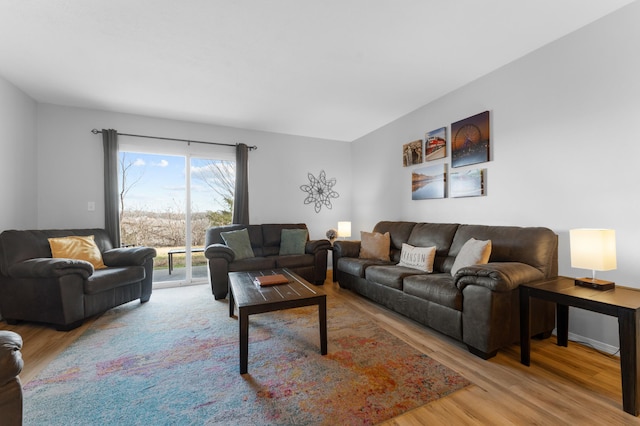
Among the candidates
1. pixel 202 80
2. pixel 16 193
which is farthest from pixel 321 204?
pixel 16 193

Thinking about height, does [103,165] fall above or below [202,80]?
below

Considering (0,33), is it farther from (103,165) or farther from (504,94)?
(504,94)

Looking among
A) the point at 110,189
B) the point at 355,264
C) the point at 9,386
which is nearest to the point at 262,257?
the point at 355,264

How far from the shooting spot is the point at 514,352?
214 cm

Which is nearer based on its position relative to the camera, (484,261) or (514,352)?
(514,352)

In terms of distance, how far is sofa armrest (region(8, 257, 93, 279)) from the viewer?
2.50 metres

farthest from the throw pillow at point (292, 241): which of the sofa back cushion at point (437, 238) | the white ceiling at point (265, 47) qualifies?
the white ceiling at point (265, 47)

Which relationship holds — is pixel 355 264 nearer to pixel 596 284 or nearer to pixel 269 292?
pixel 269 292

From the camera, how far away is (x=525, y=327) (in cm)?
198

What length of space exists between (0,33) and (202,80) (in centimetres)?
156

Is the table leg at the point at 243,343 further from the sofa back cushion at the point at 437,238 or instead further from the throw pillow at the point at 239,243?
the sofa back cushion at the point at 437,238

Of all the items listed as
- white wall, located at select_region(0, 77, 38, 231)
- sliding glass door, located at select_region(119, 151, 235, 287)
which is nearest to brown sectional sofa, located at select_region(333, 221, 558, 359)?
sliding glass door, located at select_region(119, 151, 235, 287)

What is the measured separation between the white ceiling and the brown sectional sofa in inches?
68.2

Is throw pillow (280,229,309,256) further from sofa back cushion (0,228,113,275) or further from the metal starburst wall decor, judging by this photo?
sofa back cushion (0,228,113,275)
